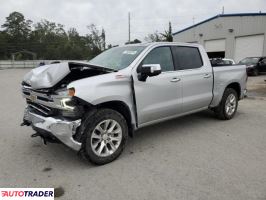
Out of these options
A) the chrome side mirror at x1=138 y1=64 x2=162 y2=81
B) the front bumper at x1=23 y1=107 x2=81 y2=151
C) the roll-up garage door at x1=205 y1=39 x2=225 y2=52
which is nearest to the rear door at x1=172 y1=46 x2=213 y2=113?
the chrome side mirror at x1=138 y1=64 x2=162 y2=81

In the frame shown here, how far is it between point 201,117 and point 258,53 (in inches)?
808

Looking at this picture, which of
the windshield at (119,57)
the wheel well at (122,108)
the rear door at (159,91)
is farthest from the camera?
the windshield at (119,57)

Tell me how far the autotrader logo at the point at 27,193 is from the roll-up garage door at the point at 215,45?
27.4m

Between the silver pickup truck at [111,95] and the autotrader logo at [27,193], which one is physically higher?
the silver pickup truck at [111,95]

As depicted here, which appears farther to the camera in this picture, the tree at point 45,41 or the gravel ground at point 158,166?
the tree at point 45,41

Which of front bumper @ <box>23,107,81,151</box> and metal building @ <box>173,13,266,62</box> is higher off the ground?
metal building @ <box>173,13,266,62</box>

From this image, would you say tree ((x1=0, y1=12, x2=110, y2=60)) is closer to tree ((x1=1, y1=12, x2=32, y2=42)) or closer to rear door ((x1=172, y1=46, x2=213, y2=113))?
tree ((x1=1, y1=12, x2=32, y2=42))

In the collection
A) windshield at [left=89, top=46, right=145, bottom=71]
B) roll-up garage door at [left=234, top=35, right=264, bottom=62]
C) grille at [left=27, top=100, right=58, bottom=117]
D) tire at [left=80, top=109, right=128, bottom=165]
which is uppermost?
roll-up garage door at [left=234, top=35, right=264, bottom=62]

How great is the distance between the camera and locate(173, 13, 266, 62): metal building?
79.2ft

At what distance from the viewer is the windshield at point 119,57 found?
4.71 meters

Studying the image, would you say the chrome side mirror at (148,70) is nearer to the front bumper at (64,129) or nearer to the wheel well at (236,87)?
the front bumper at (64,129)

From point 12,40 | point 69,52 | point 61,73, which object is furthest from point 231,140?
point 12,40

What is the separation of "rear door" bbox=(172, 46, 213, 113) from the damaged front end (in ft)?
5.74

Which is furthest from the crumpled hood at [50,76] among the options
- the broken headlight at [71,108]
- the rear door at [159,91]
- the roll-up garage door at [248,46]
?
the roll-up garage door at [248,46]
